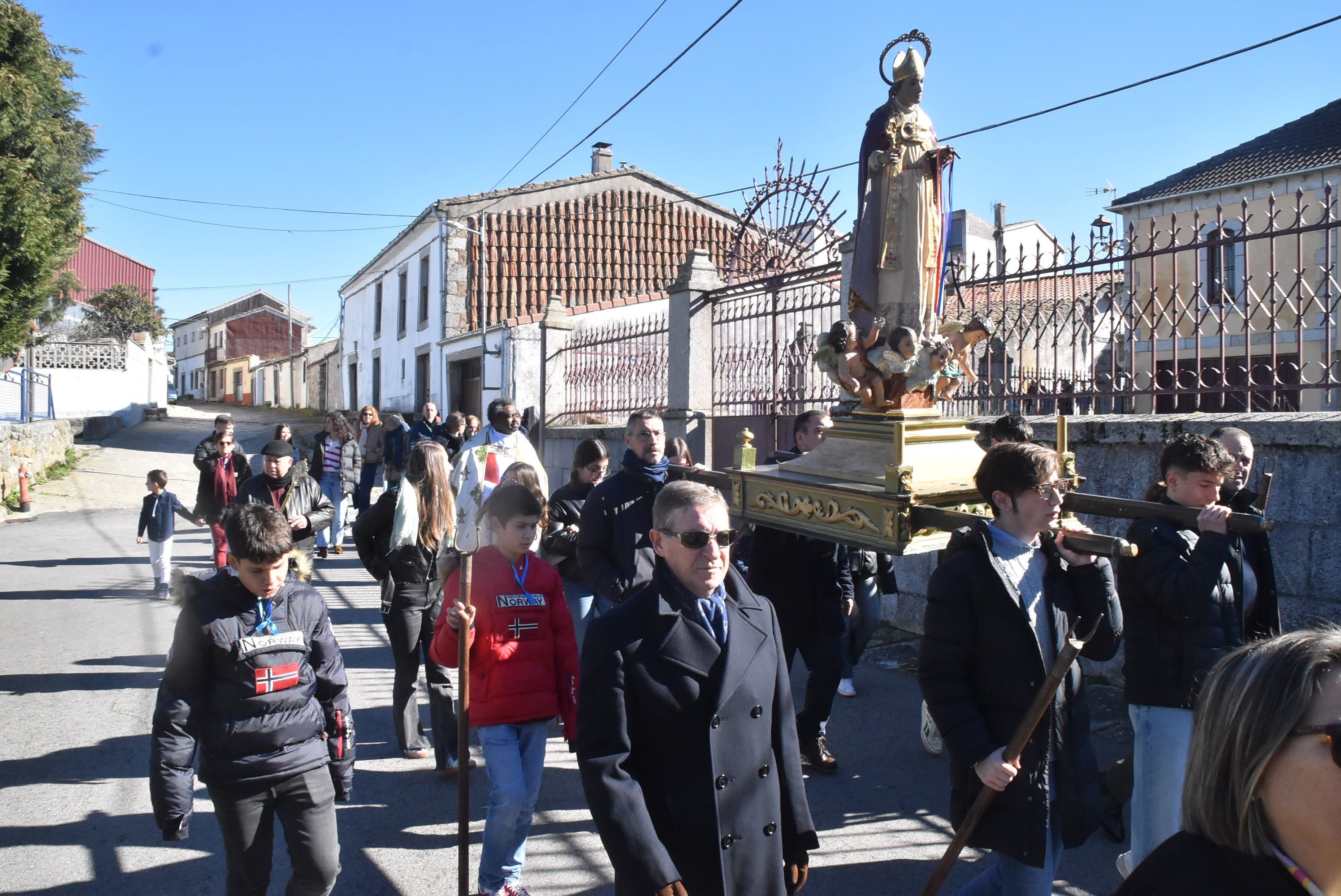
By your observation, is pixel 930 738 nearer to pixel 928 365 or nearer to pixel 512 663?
pixel 928 365

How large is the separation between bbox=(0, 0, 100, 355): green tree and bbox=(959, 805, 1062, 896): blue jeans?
570 inches

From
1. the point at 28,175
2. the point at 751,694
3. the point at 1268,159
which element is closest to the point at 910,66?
the point at 751,694

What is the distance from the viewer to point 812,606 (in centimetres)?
472

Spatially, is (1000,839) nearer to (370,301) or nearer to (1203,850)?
(1203,850)

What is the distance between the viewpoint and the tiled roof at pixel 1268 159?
15844 millimetres

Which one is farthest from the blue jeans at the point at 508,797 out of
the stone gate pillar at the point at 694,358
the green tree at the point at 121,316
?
the green tree at the point at 121,316

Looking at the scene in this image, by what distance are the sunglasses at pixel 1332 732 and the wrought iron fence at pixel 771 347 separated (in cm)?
637

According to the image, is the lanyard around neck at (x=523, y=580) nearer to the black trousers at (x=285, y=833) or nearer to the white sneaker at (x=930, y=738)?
the black trousers at (x=285, y=833)

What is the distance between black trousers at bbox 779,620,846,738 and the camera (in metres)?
4.56

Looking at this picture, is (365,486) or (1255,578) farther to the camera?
(365,486)

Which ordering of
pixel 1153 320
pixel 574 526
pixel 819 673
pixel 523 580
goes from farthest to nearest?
pixel 1153 320
pixel 574 526
pixel 819 673
pixel 523 580

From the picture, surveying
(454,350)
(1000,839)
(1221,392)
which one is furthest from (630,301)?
(1000,839)

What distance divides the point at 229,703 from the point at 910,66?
339 cm

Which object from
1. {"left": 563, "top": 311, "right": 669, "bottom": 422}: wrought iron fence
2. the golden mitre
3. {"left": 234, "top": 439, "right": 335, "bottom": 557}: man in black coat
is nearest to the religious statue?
the golden mitre
